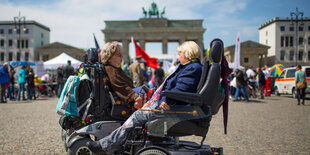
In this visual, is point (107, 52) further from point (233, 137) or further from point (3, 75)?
point (3, 75)

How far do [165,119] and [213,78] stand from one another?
635 millimetres

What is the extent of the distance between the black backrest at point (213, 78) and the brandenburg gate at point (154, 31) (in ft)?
215

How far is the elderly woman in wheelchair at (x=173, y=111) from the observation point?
2650 millimetres

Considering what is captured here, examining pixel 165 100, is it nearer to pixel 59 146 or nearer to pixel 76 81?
pixel 76 81

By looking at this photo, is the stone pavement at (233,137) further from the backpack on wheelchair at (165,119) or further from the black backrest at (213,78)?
the black backrest at (213,78)

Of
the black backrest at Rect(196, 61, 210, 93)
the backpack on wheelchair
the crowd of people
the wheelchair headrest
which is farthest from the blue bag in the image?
the crowd of people

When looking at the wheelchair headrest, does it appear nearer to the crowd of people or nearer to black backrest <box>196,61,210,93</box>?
black backrest <box>196,61,210,93</box>

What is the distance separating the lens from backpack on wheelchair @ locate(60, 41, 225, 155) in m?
2.62

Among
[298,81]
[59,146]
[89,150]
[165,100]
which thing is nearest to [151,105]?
[165,100]

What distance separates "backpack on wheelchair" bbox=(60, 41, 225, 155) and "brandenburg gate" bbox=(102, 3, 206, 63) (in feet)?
213

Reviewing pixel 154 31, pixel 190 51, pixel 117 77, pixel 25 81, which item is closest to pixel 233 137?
pixel 190 51

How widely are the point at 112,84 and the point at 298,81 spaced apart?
10691mm

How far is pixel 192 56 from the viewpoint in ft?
9.58

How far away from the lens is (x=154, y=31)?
68.1 meters
